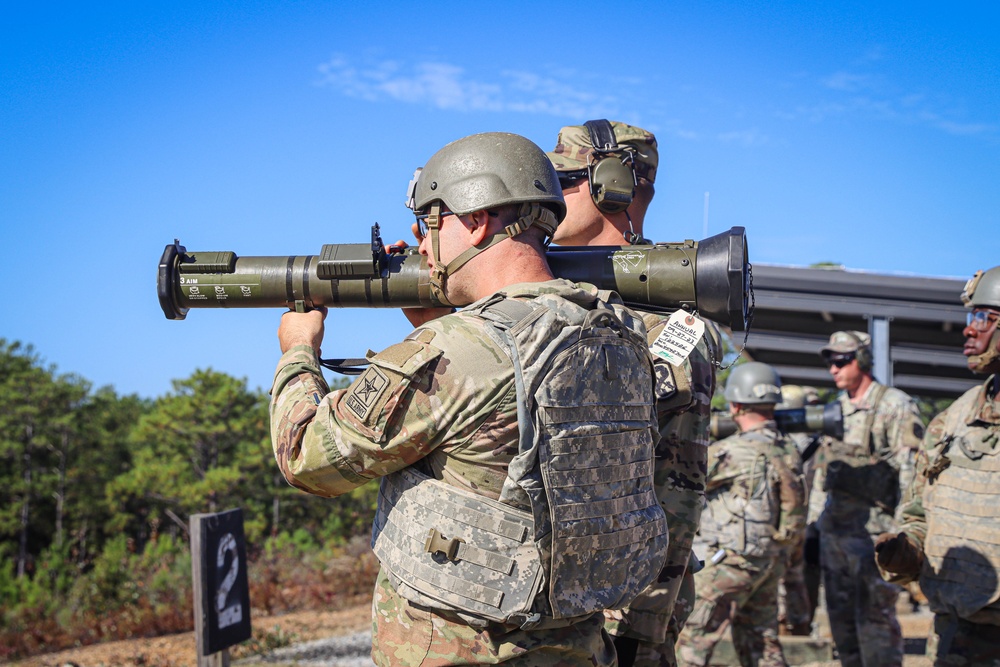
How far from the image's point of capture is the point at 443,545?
215 cm

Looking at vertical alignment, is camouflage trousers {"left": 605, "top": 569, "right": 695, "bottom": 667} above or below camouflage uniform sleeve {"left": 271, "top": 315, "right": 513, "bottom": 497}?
below

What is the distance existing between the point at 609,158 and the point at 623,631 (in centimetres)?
173

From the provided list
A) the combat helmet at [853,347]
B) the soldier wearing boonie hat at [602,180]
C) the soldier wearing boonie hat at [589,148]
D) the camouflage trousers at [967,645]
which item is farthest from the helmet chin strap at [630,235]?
the combat helmet at [853,347]

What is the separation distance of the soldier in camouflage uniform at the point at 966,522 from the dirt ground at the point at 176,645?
592cm

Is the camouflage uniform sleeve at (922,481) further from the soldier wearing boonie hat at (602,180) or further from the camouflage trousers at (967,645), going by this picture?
the soldier wearing boonie hat at (602,180)

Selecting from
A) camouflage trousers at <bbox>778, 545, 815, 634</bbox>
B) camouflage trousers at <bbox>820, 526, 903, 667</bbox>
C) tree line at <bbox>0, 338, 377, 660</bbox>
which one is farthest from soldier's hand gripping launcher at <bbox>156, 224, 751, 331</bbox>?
tree line at <bbox>0, 338, 377, 660</bbox>

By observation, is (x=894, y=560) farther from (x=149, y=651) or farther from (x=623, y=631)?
(x=149, y=651)

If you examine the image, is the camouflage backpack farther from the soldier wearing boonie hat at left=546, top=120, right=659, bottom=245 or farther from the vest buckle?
the soldier wearing boonie hat at left=546, top=120, right=659, bottom=245

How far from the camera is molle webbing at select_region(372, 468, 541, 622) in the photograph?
2.13 meters

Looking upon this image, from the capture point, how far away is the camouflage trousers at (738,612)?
5863 millimetres

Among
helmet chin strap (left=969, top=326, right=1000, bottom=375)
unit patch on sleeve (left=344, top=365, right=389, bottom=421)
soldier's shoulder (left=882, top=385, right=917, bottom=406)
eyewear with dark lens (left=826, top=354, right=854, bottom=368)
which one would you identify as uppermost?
eyewear with dark lens (left=826, top=354, right=854, bottom=368)

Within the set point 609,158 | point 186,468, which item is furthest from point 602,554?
point 186,468

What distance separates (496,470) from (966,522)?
296cm

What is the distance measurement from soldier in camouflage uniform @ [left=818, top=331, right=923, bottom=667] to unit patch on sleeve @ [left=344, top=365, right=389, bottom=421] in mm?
5459
